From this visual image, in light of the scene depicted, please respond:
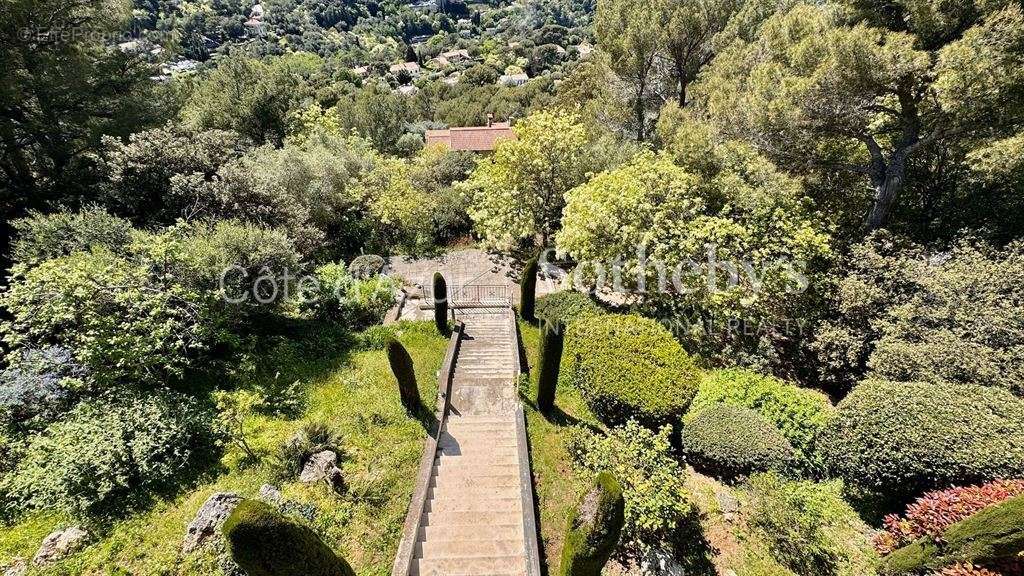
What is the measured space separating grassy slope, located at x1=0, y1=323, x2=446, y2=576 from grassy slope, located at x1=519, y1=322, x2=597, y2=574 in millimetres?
3239

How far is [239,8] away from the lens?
14162 centimetres

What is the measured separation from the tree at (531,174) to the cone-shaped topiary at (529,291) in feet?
12.9

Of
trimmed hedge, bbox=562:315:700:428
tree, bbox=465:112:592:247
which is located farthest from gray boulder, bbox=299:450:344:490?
tree, bbox=465:112:592:247

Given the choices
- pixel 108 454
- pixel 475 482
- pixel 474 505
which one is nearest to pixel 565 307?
pixel 475 482

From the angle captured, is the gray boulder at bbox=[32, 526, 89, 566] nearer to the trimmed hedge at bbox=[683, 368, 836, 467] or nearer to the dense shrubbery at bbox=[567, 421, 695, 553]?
the dense shrubbery at bbox=[567, 421, 695, 553]

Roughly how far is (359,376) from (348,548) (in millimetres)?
5585

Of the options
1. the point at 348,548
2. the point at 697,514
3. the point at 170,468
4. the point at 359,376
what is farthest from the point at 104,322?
the point at 697,514

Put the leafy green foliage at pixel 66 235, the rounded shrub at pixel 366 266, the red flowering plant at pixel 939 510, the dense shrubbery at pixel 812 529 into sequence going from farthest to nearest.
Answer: the rounded shrub at pixel 366 266, the leafy green foliage at pixel 66 235, the dense shrubbery at pixel 812 529, the red flowering plant at pixel 939 510

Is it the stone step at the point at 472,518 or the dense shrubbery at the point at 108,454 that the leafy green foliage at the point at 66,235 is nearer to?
the dense shrubbery at the point at 108,454

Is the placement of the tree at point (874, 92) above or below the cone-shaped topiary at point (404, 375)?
above

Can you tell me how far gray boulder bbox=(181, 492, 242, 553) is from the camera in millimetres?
7816

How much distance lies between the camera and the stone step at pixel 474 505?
9484 millimetres

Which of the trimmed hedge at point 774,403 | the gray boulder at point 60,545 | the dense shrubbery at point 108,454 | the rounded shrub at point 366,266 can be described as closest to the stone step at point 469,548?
the trimmed hedge at point 774,403

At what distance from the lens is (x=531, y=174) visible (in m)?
20.2
